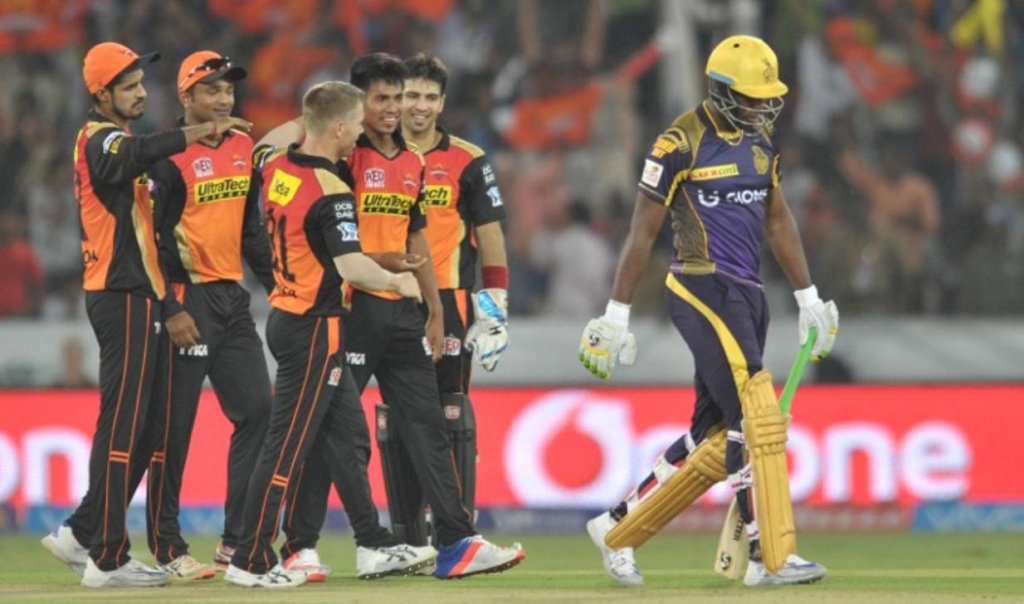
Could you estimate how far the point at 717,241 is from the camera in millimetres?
8422

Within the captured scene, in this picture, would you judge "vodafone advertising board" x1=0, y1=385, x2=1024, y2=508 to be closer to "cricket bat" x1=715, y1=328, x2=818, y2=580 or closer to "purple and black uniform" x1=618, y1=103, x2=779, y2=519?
"cricket bat" x1=715, y1=328, x2=818, y2=580

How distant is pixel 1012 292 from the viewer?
617 inches

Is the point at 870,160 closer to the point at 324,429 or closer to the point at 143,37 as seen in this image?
the point at 143,37

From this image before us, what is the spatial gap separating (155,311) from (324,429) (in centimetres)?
91

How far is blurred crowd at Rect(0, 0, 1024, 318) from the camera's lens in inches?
631

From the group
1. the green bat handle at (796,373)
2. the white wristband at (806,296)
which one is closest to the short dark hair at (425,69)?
the white wristband at (806,296)

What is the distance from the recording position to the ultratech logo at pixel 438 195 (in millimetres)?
9641

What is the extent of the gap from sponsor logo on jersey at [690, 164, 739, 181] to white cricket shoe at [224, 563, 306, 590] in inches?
94.8

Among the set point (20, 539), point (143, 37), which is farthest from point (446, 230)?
point (143, 37)

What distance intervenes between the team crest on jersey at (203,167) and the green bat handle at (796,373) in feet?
8.96

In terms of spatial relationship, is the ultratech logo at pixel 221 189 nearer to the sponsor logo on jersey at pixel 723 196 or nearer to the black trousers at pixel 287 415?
the black trousers at pixel 287 415

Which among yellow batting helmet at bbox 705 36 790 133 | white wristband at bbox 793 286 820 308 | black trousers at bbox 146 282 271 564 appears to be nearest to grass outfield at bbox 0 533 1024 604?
black trousers at bbox 146 282 271 564

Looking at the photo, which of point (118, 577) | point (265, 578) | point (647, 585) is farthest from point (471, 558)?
point (118, 577)

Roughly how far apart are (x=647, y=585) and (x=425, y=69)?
270cm
